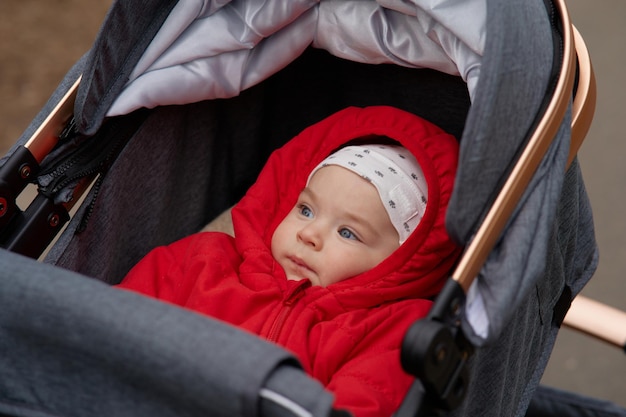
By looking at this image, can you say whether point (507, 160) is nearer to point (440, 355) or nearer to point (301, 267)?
point (440, 355)

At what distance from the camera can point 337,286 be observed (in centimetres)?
121

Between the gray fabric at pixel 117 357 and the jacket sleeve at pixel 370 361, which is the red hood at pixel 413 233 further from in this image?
the gray fabric at pixel 117 357

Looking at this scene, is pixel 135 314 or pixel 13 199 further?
pixel 13 199

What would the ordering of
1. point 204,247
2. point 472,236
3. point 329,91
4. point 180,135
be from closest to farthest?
point 472,236
point 204,247
point 180,135
point 329,91

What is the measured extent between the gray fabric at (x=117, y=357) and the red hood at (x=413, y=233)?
43cm

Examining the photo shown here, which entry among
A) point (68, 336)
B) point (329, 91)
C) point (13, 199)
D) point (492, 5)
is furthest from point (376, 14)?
point (68, 336)

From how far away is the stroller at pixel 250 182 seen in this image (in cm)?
80

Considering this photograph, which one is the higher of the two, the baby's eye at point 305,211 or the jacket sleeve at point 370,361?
the baby's eye at point 305,211

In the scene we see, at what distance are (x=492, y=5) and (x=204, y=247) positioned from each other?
1.92ft

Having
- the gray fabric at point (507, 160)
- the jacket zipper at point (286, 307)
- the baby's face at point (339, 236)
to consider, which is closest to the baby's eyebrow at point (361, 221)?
the baby's face at point (339, 236)

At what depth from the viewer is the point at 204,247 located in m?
1.30

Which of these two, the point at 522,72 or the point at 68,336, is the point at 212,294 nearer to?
the point at 68,336

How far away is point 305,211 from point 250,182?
1.06 feet

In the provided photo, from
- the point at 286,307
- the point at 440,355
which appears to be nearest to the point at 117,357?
the point at 440,355
